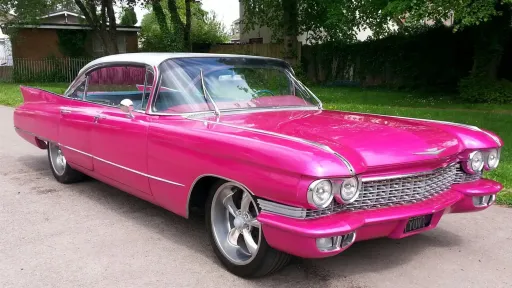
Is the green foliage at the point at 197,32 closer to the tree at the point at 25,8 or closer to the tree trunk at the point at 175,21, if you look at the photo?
the tree trunk at the point at 175,21

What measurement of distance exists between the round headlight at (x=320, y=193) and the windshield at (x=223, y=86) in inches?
62.7

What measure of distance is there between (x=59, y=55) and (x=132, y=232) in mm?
28631

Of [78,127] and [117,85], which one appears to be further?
[117,85]

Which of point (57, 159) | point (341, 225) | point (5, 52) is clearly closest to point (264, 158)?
point (341, 225)

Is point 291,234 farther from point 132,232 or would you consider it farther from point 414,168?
point 132,232

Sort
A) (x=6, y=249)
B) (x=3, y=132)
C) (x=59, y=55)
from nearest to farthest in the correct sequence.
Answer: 1. (x=6, y=249)
2. (x=3, y=132)
3. (x=59, y=55)

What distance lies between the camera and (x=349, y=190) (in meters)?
3.07

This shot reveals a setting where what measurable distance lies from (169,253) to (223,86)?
4.96ft

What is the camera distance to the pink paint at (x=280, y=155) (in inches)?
118

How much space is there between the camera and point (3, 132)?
10.3 meters

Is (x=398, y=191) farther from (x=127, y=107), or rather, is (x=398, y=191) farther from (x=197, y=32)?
(x=197, y=32)

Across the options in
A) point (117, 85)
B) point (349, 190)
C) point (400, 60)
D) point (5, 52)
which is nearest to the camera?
point (349, 190)

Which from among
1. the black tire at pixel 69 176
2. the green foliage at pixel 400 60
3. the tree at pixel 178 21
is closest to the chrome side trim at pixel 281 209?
the black tire at pixel 69 176

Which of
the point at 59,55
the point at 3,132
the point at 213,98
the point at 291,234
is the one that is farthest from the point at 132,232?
the point at 59,55
